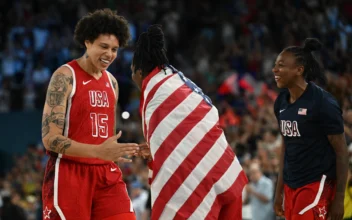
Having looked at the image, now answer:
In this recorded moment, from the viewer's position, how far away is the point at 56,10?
21.0 m

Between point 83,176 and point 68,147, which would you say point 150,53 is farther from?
point 83,176

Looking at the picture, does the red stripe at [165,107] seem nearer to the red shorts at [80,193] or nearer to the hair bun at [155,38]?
the hair bun at [155,38]

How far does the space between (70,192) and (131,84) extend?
488 inches

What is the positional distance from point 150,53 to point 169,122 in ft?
1.78

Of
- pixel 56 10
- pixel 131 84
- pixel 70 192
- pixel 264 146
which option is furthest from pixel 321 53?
pixel 56 10

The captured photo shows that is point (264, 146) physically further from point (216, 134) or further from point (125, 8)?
point (125, 8)

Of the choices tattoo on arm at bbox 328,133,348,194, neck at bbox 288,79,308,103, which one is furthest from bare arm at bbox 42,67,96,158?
tattoo on arm at bbox 328,133,348,194

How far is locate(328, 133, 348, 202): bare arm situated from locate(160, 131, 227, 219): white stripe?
1.19 m

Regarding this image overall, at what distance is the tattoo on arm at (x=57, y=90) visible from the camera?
5.95 metres

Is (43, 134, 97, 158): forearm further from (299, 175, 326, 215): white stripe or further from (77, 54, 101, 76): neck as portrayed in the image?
→ (299, 175, 326, 215): white stripe

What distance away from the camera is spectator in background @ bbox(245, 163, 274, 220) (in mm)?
10695

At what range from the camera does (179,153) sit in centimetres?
518

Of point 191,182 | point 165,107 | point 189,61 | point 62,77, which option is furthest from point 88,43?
point 189,61

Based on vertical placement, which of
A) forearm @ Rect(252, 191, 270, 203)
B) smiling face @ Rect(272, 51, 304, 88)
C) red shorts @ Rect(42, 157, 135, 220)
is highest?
smiling face @ Rect(272, 51, 304, 88)
